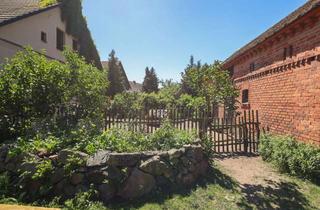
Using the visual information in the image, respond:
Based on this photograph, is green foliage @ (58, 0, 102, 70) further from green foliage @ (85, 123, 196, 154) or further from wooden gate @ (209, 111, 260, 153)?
green foliage @ (85, 123, 196, 154)

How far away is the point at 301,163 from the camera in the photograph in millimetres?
7055

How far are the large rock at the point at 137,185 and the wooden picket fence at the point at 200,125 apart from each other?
121 inches

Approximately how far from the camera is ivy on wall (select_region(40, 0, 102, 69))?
59.2ft

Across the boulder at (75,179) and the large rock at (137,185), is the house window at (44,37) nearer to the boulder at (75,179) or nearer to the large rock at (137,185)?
the boulder at (75,179)

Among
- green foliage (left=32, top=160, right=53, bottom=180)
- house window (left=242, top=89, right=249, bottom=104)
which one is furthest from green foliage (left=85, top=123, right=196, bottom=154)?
house window (left=242, top=89, right=249, bottom=104)

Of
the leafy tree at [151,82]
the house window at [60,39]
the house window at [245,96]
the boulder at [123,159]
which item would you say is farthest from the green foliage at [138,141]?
the leafy tree at [151,82]

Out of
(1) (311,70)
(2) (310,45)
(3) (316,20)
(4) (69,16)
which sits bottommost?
(1) (311,70)

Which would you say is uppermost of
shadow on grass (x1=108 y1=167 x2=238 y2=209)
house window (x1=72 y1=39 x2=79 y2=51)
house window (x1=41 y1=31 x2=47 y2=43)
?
house window (x1=72 y1=39 x2=79 y2=51)

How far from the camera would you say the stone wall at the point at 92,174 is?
17.3 ft

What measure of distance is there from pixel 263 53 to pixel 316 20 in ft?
13.2

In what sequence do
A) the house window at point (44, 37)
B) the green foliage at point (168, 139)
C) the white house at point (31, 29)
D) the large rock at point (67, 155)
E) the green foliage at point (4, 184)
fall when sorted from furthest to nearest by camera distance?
the house window at point (44, 37) < the white house at point (31, 29) < the green foliage at point (168, 139) < the large rock at point (67, 155) < the green foliage at point (4, 184)

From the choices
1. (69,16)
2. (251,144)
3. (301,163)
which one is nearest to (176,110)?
(251,144)

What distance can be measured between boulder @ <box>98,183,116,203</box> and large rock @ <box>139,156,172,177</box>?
2.53ft

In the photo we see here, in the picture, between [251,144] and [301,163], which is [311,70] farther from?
[251,144]
